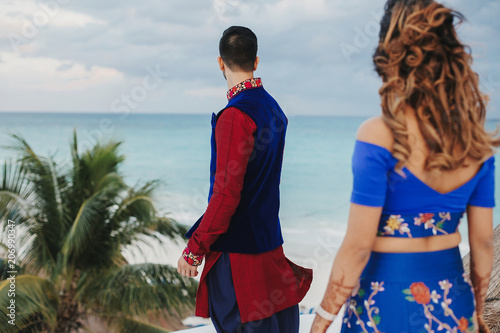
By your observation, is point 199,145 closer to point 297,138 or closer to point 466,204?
point 297,138

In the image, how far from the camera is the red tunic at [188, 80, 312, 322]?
5.97 ft

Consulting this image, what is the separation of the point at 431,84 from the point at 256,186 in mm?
910

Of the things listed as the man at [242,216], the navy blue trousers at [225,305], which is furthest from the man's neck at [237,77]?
the navy blue trousers at [225,305]

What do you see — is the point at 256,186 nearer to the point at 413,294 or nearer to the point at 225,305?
the point at 225,305

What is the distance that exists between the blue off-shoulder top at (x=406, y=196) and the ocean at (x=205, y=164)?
4.37m

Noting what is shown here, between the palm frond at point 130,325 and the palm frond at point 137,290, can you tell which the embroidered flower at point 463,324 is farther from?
the palm frond at point 130,325

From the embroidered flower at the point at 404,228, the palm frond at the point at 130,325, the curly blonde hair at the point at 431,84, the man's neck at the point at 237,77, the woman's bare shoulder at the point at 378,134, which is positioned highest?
the man's neck at the point at 237,77

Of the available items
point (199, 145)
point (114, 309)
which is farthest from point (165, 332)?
point (199, 145)

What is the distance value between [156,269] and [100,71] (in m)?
32.4

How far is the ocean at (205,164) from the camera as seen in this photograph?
14664 millimetres

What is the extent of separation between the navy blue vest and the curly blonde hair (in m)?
0.79

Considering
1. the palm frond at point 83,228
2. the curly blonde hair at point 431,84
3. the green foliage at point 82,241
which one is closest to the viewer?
the curly blonde hair at point 431,84

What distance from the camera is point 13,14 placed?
3028cm

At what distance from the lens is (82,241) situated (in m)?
5.04
